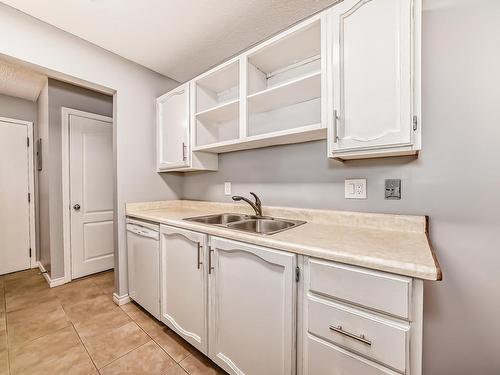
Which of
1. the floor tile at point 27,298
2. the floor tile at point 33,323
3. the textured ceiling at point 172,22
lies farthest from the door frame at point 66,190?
the textured ceiling at point 172,22

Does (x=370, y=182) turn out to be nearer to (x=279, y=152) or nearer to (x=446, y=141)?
(x=446, y=141)

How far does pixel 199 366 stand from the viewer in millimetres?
1352

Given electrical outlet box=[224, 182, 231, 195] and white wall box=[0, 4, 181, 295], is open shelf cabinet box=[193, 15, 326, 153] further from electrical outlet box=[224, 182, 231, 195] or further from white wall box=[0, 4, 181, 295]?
white wall box=[0, 4, 181, 295]

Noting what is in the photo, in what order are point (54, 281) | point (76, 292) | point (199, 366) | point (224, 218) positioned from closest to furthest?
point (199, 366), point (224, 218), point (76, 292), point (54, 281)

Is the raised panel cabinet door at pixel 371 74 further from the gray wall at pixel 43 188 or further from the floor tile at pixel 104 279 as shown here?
the gray wall at pixel 43 188

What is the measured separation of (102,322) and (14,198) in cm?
226

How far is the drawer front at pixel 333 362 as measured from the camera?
778 mm

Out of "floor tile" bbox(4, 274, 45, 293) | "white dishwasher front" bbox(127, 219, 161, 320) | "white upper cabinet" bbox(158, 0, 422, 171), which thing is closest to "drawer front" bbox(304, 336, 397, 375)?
"white upper cabinet" bbox(158, 0, 422, 171)

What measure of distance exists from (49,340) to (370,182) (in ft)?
8.02

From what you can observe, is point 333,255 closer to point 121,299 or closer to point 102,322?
point 102,322

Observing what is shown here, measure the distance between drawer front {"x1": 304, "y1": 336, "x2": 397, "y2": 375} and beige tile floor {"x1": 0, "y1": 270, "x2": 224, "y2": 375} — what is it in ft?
2.33

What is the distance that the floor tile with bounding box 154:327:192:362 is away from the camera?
4.73 feet

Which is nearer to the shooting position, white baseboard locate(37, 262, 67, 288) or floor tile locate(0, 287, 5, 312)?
floor tile locate(0, 287, 5, 312)

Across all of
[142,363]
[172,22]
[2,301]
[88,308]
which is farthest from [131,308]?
[172,22]
